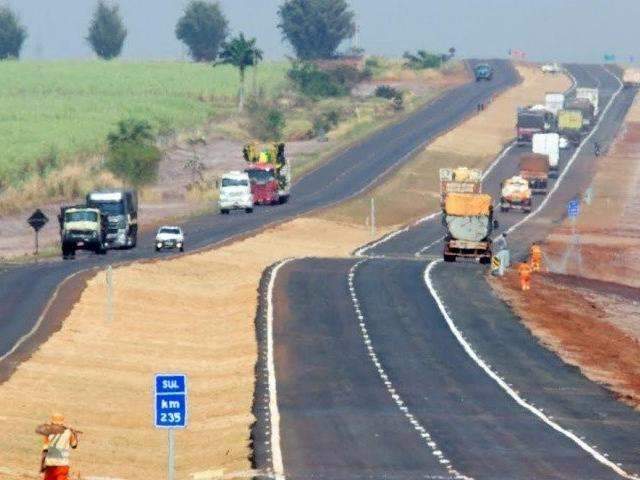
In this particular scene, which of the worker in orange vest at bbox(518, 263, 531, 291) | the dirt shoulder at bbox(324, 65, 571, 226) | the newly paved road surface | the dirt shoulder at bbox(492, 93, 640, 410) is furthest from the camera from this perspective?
the dirt shoulder at bbox(324, 65, 571, 226)

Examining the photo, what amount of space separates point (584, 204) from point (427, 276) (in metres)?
51.0

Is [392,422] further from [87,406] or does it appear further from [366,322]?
[366,322]

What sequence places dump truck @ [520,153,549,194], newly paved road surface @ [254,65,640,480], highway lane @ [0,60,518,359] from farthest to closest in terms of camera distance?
dump truck @ [520,153,549,194], highway lane @ [0,60,518,359], newly paved road surface @ [254,65,640,480]

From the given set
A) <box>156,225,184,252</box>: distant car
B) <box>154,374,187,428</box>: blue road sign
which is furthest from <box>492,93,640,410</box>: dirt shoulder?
<box>154,374,187,428</box>: blue road sign

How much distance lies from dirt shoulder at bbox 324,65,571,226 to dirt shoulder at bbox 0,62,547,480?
110 feet

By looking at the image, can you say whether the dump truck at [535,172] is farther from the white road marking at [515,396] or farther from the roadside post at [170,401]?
the roadside post at [170,401]

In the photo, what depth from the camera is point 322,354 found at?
2140 inches

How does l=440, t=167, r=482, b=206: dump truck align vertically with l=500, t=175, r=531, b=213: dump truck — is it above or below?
above

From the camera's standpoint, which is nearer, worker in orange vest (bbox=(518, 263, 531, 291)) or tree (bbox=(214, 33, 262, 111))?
worker in orange vest (bbox=(518, 263, 531, 291))

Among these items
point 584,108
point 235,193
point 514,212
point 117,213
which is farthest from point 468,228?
point 584,108

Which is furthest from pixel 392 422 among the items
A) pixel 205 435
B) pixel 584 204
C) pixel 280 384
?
pixel 584 204

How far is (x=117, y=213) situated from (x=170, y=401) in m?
61.9

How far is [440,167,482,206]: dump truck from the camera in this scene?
10406cm

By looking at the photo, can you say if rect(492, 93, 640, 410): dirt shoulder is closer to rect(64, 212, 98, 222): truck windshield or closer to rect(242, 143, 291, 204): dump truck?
rect(242, 143, 291, 204): dump truck
